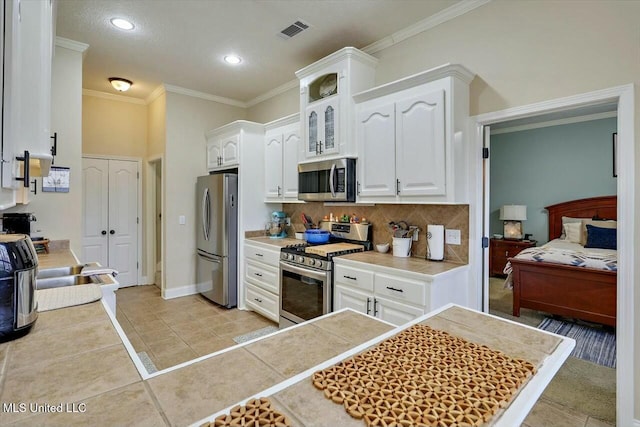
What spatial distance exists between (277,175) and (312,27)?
5.92 feet

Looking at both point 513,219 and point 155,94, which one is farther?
point 513,219

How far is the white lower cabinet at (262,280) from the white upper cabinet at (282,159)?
0.74 meters

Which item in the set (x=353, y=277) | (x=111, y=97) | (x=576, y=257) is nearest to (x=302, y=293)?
(x=353, y=277)

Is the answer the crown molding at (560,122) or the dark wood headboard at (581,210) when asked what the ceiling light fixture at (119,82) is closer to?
the crown molding at (560,122)

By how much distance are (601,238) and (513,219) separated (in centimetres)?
130

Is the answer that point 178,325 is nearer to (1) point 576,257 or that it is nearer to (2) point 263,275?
(2) point 263,275

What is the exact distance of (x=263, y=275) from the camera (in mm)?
3865

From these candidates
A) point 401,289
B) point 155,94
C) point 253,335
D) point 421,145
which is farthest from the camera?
point 155,94

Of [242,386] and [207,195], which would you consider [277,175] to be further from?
[242,386]

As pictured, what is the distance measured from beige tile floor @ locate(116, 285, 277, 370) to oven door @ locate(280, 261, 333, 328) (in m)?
0.59

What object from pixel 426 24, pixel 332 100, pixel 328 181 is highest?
pixel 426 24

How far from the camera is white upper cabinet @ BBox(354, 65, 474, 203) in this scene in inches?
96.5

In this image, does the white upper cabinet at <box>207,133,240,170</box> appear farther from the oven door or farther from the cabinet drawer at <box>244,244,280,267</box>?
the oven door

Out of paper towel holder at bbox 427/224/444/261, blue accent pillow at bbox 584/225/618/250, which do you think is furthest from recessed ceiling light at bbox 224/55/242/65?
blue accent pillow at bbox 584/225/618/250
